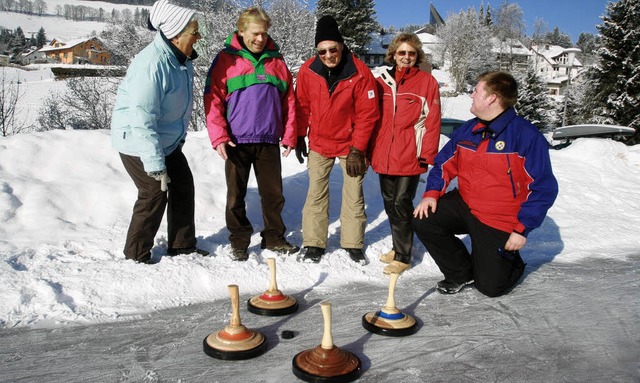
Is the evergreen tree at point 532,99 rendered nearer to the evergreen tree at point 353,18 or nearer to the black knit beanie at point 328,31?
the evergreen tree at point 353,18

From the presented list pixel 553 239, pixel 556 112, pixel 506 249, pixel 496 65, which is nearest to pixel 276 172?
pixel 506 249

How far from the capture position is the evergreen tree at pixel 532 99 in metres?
32.3

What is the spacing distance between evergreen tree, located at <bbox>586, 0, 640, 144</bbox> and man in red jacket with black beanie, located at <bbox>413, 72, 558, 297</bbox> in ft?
85.1

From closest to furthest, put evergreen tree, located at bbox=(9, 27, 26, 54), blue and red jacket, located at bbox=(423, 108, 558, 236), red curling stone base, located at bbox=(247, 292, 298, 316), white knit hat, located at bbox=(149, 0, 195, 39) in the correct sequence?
red curling stone base, located at bbox=(247, 292, 298, 316)
blue and red jacket, located at bbox=(423, 108, 558, 236)
white knit hat, located at bbox=(149, 0, 195, 39)
evergreen tree, located at bbox=(9, 27, 26, 54)

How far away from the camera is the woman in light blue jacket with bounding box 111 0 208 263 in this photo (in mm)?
3857

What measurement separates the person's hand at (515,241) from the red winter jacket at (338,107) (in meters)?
1.43

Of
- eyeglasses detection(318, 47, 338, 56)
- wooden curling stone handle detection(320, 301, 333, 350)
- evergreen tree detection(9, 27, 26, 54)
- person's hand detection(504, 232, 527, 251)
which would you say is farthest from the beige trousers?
evergreen tree detection(9, 27, 26, 54)

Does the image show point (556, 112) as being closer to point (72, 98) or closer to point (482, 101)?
point (72, 98)

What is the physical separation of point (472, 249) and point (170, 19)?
2.89m

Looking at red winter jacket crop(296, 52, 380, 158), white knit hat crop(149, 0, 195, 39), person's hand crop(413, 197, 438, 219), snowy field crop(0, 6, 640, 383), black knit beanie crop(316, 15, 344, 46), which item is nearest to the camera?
snowy field crop(0, 6, 640, 383)

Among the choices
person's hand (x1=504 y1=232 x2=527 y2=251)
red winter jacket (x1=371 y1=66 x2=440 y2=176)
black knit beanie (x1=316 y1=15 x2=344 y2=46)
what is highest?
black knit beanie (x1=316 y1=15 x2=344 y2=46)

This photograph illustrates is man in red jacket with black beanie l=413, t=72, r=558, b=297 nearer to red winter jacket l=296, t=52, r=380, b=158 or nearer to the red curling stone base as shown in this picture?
red winter jacket l=296, t=52, r=380, b=158

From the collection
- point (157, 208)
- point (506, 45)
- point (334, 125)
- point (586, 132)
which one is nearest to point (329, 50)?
point (334, 125)

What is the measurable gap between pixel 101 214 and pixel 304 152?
2.05 meters
